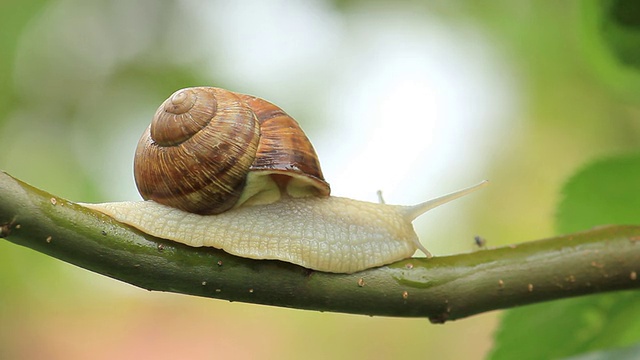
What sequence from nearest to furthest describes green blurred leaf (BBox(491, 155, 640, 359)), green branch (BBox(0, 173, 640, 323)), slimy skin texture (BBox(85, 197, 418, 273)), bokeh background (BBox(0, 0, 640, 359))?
green branch (BBox(0, 173, 640, 323)), slimy skin texture (BBox(85, 197, 418, 273)), green blurred leaf (BBox(491, 155, 640, 359)), bokeh background (BBox(0, 0, 640, 359))

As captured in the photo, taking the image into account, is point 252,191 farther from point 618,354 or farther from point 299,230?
point 618,354

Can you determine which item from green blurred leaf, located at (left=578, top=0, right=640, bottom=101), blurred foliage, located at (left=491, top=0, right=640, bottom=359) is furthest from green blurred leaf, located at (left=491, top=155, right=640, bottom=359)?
green blurred leaf, located at (left=578, top=0, right=640, bottom=101)

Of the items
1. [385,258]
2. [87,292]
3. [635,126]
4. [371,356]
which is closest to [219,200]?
[385,258]

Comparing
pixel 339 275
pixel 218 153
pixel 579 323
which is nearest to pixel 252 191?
pixel 218 153

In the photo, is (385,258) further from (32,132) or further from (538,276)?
A: (32,132)

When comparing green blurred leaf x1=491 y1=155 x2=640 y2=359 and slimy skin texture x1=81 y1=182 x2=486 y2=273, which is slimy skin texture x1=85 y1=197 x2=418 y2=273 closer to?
slimy skin texture x1=81 y1=182 x2=486 y2=273

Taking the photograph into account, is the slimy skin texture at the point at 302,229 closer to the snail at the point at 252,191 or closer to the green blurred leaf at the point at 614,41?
the snail at the point at 252,191
